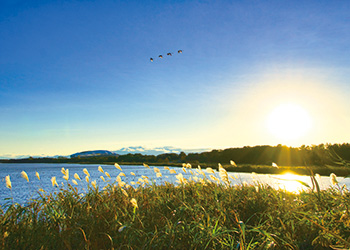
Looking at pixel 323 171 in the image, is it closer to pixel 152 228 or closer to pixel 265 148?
pixel 265 148

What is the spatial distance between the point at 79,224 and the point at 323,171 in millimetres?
32167

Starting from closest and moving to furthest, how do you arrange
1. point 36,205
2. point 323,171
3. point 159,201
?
point 36,205 → point 159,201 → point 323,171

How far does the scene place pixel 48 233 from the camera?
4281 millimetres

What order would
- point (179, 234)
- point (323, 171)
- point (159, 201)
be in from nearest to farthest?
1. point (179, 234)
2. point (159, 201)
3. point (323, 171)

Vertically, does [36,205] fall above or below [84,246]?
above

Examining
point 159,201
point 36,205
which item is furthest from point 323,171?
point 36,205

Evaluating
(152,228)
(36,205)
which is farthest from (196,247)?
(36,205)

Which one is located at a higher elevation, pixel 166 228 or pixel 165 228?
pixel 166 228

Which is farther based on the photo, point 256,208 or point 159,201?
point 159,201

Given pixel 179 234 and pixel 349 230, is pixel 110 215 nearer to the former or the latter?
pixel 179 234

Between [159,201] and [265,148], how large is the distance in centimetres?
5007

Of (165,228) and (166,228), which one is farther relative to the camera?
(165,228)

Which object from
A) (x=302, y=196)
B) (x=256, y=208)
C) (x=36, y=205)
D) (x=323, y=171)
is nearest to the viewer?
(x=36, y=205)

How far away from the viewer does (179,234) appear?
4.21m
